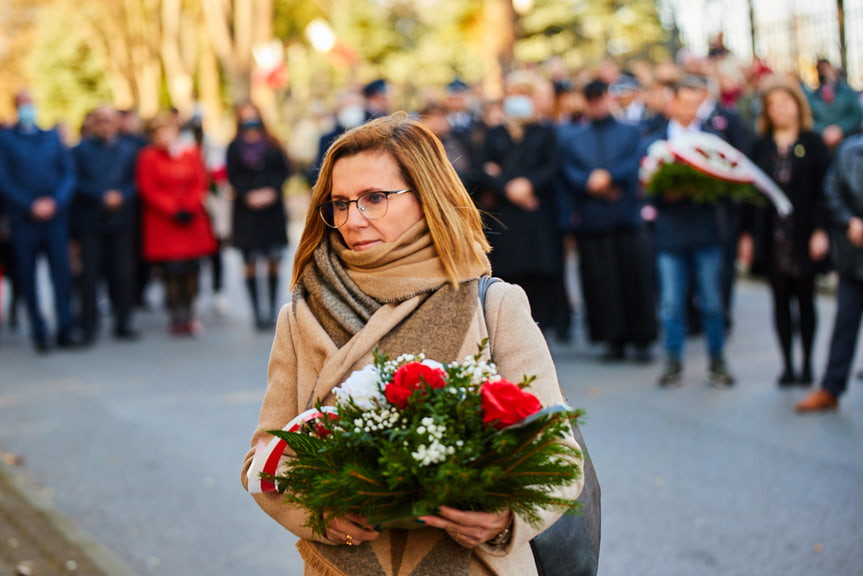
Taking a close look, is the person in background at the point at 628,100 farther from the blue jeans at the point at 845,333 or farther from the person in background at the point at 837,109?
the blue jeans at the point at 845,333

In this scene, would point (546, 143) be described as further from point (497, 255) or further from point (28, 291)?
point (28, 291)

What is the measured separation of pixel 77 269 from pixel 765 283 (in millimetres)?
8443

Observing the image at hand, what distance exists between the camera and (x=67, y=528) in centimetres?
545

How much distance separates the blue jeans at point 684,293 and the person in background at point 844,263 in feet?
3.58

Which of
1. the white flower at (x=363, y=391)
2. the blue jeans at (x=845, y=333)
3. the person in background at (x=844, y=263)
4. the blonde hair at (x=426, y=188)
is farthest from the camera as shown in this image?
the blue jeans at (x=845, y=333)

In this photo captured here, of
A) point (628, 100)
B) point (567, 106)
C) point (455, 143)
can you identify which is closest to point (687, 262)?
point (455, 143)

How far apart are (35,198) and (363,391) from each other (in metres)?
9.71

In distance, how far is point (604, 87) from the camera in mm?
9398

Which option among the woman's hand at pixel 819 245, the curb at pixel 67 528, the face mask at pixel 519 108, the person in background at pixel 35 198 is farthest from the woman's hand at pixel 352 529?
the person in background at pixel 35 198

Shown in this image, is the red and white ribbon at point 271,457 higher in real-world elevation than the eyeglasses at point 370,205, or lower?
lower

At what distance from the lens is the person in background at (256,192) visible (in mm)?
11703

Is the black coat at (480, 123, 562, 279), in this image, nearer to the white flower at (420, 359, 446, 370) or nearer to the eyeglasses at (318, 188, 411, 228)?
the eyeglasses at (318, 188, 411, 228)

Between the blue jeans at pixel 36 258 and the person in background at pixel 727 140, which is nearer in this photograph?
the person in background at pixel 727 140

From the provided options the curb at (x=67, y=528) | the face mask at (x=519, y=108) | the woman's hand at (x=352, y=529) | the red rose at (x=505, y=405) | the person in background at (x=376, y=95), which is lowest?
the curb at (x=67, y=528)
